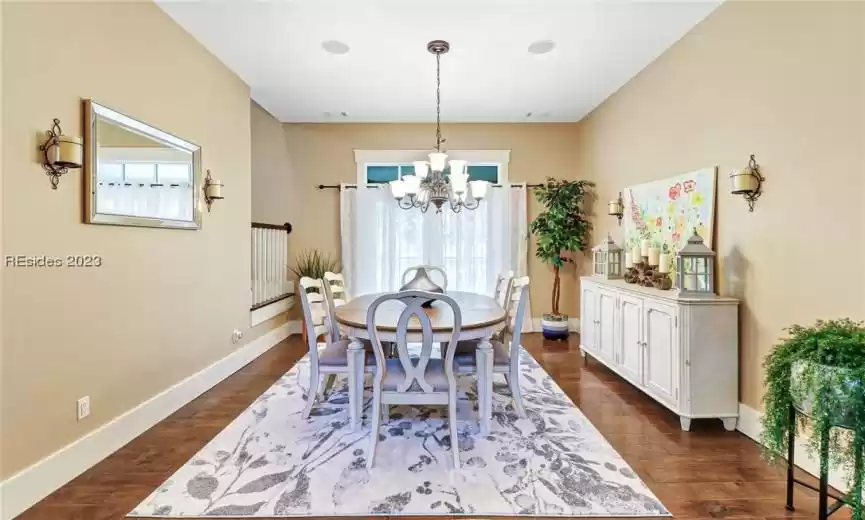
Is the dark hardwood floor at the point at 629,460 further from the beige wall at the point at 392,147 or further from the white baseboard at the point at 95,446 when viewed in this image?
the beige wall at the point at 392,147

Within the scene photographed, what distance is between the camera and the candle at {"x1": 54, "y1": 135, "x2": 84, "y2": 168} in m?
2.03

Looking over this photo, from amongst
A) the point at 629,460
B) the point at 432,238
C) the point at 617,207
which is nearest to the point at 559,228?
the point at 617,207

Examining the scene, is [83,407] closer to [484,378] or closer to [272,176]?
[484,378]

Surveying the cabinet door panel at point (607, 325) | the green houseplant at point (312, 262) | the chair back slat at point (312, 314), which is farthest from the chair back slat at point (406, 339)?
the green houseplant at point (312, 262)

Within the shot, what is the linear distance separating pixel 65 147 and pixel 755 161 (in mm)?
3832

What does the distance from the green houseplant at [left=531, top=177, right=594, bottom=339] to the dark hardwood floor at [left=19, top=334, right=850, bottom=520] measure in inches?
62.4

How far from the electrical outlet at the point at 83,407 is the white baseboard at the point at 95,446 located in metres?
0.12

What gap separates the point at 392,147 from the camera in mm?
5574

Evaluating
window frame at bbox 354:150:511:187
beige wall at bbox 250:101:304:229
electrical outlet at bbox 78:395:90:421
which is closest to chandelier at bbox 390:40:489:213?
window frame at bbox 354:150:511:187

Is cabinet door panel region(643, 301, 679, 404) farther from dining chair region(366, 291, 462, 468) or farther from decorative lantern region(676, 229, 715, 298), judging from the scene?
dining chair region(366, 291, 462, 468)

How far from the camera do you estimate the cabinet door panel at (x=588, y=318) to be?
4.09 m

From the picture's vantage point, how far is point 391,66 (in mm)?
3766

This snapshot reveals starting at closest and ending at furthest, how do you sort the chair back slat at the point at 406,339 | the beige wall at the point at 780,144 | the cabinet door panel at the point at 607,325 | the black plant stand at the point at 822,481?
the black plant stand at the point at 822,481, the beige wall at the point at 780,144, the chair back slat at the point at 406,339, the cabinet door panel at the point at 607,325

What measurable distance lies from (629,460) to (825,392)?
1.09 meters
